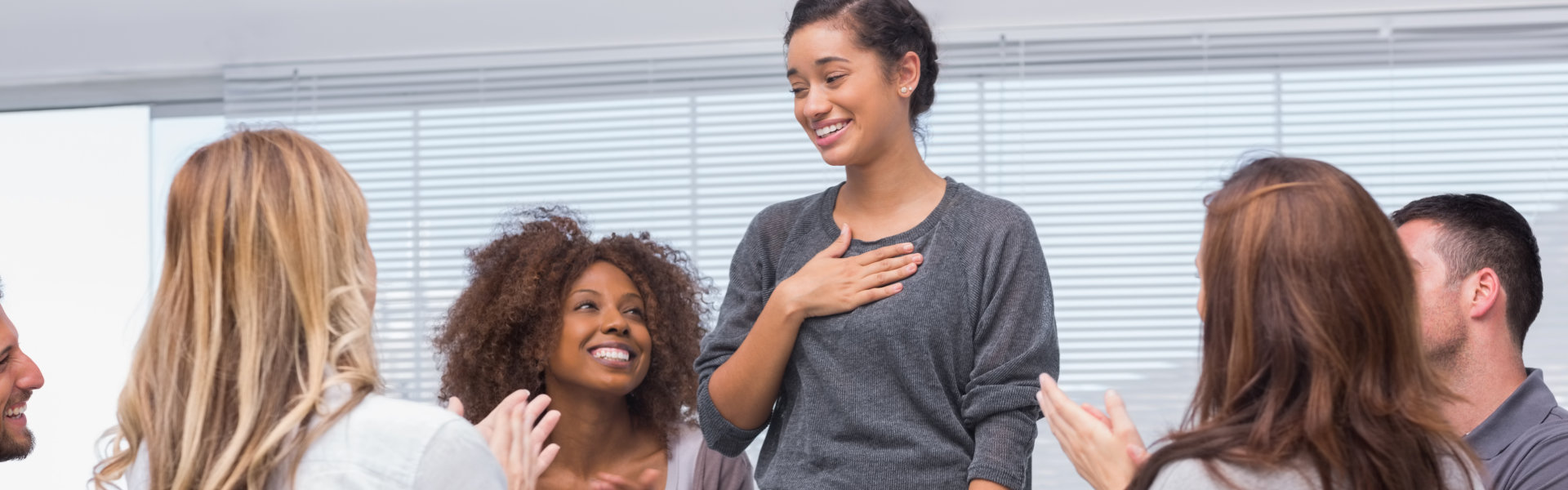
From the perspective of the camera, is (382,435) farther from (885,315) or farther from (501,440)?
(885,315)

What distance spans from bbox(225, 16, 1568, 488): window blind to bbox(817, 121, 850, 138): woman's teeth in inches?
68.6

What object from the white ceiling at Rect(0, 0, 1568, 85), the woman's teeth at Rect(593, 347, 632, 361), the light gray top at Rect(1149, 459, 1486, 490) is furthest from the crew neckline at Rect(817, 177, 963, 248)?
the white ceiling at Rect(0, 0, 1568, 85)

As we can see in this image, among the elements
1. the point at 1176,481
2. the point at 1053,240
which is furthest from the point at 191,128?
the point at 1176,481

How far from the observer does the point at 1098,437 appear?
1453mm

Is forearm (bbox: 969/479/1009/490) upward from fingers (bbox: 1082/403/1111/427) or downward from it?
downward

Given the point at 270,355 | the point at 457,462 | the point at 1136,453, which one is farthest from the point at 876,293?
the point at 270,355

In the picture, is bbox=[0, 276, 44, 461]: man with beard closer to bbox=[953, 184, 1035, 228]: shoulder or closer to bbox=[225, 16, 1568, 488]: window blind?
bbox=[225, 16, 1568, 488]: window blind

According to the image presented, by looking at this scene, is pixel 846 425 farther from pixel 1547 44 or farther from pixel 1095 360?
pixel 1547 44

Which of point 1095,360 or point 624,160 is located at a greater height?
point 624,160

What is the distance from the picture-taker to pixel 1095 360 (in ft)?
11.8

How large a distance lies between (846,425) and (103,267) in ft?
10.9

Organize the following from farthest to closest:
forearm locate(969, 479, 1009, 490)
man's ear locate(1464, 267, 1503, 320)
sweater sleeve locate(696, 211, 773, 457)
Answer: man's ear locate(1464, 267, 1503, 320) → sweater sleeve locate(696, 211, 773, 457) → forearm locate(969, 479, 1009, 490)

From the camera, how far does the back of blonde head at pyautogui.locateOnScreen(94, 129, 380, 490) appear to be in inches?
48.3

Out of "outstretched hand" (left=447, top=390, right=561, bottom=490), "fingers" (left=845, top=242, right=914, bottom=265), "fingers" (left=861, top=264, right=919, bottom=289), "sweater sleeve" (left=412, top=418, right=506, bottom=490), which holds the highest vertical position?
"fingers" (left=845, top=242, right=914, bottom=265)
